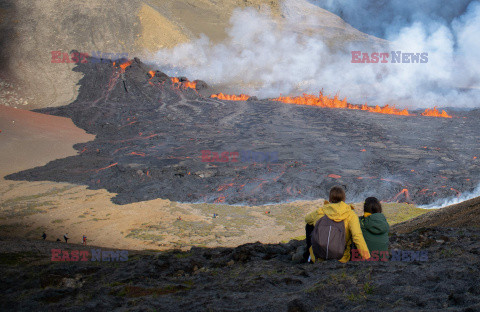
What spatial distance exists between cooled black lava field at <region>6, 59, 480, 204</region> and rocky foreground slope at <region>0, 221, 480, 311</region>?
578 cm

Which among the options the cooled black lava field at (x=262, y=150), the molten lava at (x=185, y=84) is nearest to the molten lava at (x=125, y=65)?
the molten lava at (x=185, y=84)

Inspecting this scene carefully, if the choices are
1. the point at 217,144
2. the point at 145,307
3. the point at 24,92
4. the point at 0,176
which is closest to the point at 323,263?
the point at 145,307

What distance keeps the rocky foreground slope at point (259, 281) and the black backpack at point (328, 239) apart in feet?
0.41

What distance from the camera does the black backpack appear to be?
3.90 m

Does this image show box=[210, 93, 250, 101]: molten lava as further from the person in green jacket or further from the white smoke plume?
the person in green jacket

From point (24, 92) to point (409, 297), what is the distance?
26414 mm

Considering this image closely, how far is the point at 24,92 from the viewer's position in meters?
24.0

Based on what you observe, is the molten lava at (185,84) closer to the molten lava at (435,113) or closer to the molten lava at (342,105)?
the molten lava at (342,105)

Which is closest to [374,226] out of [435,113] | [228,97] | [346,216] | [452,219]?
[346,216]

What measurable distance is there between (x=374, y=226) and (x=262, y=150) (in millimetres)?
10632

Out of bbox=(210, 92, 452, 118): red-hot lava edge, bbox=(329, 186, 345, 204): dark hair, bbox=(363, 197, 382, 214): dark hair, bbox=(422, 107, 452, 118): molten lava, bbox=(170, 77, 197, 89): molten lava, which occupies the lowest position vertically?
bbox=(363, 197, 382, 214): dark hair

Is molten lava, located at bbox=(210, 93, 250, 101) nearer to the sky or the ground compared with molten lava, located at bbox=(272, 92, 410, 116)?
nearer to the sky

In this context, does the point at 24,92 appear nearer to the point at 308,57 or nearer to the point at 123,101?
the point at 123,101

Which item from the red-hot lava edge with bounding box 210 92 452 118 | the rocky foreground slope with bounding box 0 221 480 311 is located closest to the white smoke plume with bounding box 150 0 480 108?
the red-hot lava edge with bounding box 210 92 452 118
